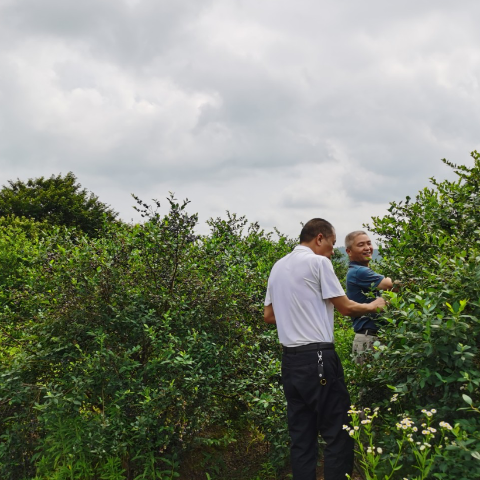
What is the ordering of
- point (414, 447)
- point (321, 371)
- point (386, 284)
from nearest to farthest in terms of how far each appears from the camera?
point (414, 447)
point (321, 371)
point (386, 284)

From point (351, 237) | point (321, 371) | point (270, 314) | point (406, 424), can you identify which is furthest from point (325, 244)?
point (406, 424)

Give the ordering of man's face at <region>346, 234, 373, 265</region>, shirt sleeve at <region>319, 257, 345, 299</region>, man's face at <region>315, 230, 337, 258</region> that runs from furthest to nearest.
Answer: man's face at <region>346, 234, 373, 265</region> < man's face at <region>315, 230, 337, 258</region> < shirt sleeve at <region>319, 257, 345, 299</region>

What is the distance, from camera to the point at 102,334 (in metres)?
4.72

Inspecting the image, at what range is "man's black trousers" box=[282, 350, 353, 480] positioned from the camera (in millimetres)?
3850

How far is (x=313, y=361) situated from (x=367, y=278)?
128cm

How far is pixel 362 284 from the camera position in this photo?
4906 millimetres

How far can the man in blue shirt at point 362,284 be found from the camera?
187 inches

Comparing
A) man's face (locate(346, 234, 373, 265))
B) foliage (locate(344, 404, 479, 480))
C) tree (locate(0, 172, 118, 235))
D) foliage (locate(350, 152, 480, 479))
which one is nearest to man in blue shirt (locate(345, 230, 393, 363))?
man's face (locate(346, 234, 373, 265))

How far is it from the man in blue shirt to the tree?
26.0 metres

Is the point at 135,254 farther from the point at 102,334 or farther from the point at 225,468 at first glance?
the point at 225,468

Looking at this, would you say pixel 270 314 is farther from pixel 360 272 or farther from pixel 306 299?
pixel 360 272

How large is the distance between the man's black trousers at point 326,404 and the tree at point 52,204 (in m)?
27.0

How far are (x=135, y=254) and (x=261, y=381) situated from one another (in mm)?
1744

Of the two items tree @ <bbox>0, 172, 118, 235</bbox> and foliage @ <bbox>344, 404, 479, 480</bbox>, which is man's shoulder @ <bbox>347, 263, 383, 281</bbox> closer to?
foliage @ <bbox>344, 404, 479, 480</bbox>
